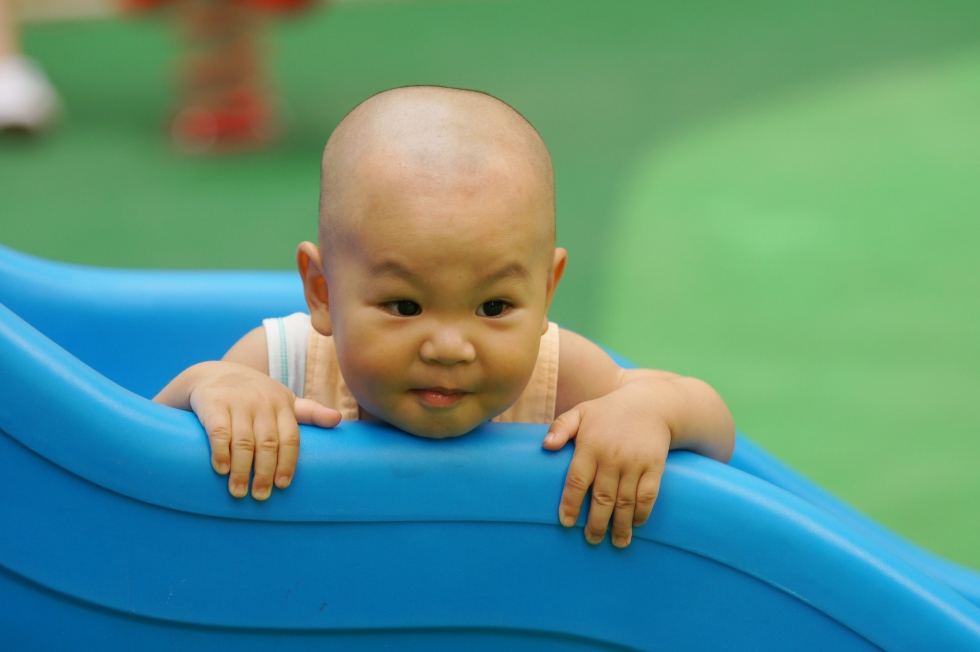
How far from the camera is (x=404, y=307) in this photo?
688 mm

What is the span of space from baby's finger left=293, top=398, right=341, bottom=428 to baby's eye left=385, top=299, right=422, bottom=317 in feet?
0.28

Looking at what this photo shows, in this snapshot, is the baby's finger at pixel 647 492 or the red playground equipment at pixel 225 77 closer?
the baby's finger at pixel 647 492

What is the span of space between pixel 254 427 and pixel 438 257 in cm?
15

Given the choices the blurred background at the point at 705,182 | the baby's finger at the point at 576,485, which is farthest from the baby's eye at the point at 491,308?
the blurred background at the point at 705,182

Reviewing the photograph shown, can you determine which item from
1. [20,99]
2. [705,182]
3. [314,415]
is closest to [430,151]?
[314,415]

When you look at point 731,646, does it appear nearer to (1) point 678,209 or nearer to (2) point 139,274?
(2) point 139,274

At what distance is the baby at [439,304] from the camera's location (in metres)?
0.67

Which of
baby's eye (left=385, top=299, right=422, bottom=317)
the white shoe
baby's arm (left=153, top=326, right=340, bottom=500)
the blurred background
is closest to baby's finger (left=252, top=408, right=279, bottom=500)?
baby's arm (left=153, top=326, right=340, bottom=500)

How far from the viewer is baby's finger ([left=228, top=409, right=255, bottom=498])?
0.67 m

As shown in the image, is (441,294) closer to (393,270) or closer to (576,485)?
(393,270)

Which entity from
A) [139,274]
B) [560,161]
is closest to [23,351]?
[139,274]

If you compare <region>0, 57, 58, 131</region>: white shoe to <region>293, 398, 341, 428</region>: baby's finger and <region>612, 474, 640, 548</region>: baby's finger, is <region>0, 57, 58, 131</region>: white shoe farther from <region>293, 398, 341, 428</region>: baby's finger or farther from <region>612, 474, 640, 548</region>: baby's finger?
<region>612, 474, 640, 548</region>: baby's finger

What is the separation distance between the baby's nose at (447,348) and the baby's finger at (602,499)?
4.5 inches

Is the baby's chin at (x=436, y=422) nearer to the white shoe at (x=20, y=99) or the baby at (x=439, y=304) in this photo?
the baby at (x=439, y=304)
